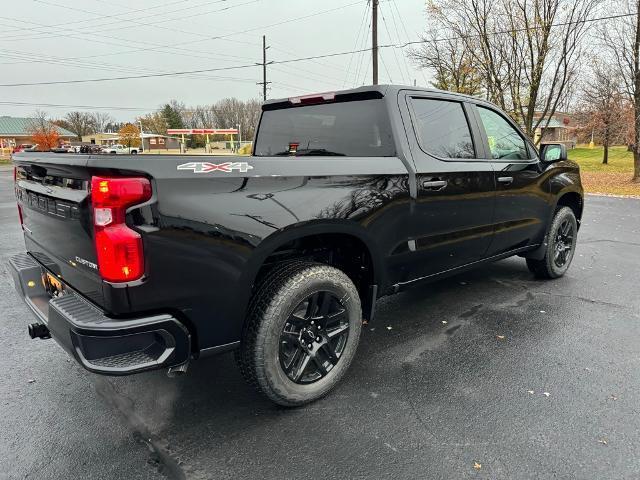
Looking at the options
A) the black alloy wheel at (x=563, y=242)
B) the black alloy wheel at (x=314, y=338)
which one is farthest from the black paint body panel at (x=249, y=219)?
the black alloy wheel at (x=563, y=242)

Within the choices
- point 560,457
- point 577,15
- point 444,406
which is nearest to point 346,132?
point 444,406

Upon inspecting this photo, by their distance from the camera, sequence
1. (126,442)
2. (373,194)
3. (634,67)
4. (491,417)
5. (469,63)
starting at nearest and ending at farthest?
(126,442)
(491,417)
(373,194)
(634,67)
(469,63)

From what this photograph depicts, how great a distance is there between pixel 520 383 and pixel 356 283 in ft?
4.05

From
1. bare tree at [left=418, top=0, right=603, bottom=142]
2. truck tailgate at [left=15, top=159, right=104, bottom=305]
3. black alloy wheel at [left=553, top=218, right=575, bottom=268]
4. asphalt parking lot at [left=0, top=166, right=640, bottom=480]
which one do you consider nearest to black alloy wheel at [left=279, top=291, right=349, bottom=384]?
asphalt parking lot at [left=0, top=166, right=640, bottom=480]

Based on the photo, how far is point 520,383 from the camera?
2.95m

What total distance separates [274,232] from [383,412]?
1.23 m

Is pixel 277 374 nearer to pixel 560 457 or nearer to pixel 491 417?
pixel 491 417

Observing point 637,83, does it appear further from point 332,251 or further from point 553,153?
point 332,251

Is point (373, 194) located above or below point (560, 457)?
above

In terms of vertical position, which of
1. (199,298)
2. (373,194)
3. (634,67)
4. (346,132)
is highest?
(634,67)

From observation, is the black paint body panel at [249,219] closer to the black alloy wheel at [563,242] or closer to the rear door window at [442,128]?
the rear door window at [442,128]

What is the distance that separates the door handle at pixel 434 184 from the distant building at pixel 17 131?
266 ft

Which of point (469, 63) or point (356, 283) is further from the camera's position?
point (469, 63)

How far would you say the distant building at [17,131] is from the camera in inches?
2940
